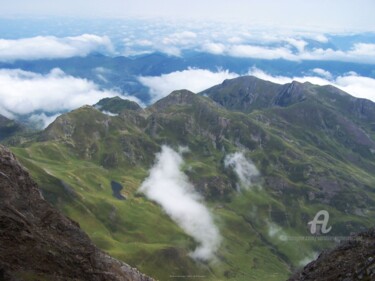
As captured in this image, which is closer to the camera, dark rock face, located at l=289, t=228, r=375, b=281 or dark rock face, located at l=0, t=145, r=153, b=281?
dark rock face, located at l=289, t=228, r=375, b=281

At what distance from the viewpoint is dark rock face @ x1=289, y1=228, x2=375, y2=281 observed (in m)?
56.1

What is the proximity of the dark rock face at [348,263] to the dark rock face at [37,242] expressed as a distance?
37704 mm

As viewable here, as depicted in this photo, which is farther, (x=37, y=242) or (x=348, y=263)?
(x=37, y=242)

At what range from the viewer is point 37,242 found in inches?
3049

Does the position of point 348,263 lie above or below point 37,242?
below

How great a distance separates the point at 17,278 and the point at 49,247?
36.4 ft

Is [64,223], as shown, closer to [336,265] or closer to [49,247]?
[49,247]

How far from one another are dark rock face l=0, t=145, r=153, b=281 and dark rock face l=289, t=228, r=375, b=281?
37.7 metres

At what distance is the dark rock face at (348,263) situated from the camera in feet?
184

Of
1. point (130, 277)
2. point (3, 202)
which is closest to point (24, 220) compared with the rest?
point (3, 202)

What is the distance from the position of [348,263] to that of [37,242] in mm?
52320

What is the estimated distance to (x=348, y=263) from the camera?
64062 mm

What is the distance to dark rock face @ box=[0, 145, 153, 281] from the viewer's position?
237 feet

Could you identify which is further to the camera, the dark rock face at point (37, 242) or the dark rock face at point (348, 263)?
the dark rock face at point (37, 242)
